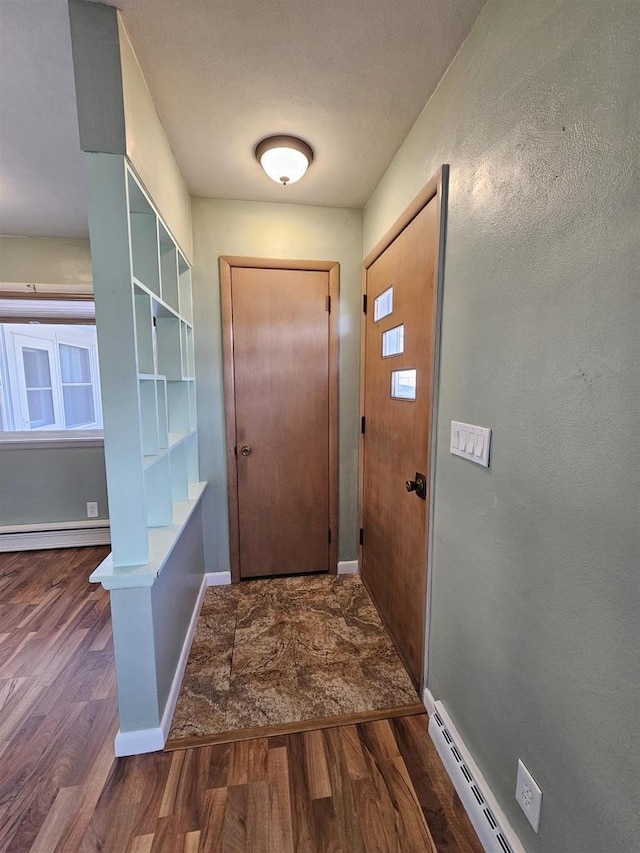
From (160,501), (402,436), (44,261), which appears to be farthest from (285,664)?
(44,261)

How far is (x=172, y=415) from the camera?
2.01m

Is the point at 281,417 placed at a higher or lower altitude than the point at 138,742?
higher

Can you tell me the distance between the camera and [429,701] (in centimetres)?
142

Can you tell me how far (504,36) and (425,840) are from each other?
2279 mm

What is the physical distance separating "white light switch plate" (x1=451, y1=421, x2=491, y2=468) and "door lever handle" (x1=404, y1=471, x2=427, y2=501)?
0.85 feet

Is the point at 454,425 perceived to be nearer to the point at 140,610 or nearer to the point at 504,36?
the point at 504,36

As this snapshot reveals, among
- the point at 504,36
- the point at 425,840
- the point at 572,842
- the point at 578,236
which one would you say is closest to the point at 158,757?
the point at 425,840

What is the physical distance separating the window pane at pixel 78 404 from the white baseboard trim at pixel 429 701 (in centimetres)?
312

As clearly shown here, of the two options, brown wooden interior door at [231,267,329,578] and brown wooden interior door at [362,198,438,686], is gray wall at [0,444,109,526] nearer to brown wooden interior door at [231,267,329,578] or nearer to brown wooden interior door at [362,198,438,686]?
brown wooden interior door at [231,267,329,578]

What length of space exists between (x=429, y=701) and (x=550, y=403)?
1309mm

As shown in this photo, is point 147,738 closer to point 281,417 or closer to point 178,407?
point 178,407

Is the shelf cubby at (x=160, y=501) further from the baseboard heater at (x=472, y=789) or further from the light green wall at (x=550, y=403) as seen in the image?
the baseboard heater at (x=472, y=789)

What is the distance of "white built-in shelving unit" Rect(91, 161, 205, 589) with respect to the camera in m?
1.15

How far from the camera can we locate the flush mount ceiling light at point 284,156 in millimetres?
1597
